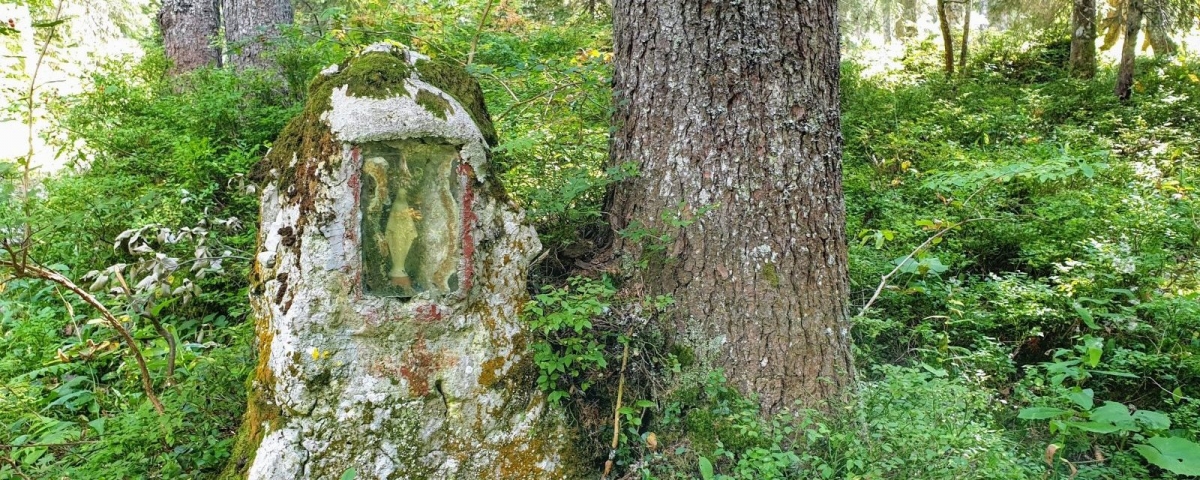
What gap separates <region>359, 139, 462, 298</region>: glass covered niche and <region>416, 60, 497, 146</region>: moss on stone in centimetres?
35

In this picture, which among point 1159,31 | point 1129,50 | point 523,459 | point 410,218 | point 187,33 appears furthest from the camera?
point 1159,31

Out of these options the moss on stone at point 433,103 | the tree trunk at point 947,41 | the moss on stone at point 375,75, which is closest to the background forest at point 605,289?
the moss on stone at point 433,103

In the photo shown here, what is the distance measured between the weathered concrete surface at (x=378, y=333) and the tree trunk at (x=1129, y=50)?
843 centimetres

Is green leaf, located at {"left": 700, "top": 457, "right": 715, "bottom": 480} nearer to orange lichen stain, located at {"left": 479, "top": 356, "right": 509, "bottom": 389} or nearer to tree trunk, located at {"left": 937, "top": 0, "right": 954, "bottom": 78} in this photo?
orange lichen stain, located at {"left": 479, "top": 356, "right": 509, "bottom": 389}

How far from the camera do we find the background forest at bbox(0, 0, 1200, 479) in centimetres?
→ 269

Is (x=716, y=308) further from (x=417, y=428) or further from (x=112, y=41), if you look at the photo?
(x=112, y=41)

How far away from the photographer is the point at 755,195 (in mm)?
2789

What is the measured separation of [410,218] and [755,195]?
1490 millimetres

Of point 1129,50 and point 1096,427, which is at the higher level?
point 1129,50

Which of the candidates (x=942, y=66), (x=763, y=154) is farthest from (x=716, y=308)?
(x=942, y=66)

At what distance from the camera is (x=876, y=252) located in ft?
13.8

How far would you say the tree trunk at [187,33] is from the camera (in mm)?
6516

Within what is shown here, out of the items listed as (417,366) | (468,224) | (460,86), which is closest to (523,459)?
(417,366)

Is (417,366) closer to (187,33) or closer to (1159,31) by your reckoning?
(187,33)
